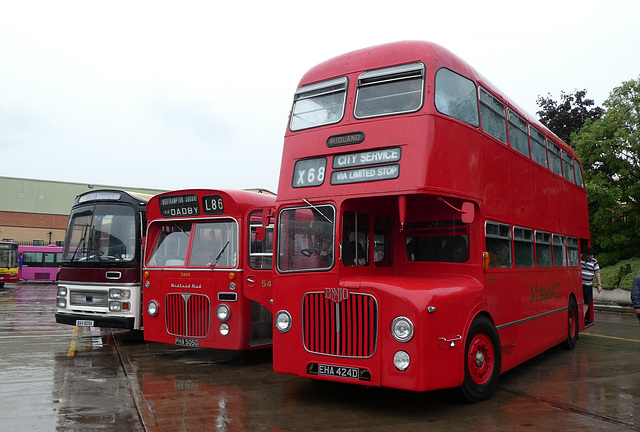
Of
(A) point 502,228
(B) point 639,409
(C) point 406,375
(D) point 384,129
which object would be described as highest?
(D) point 384,129

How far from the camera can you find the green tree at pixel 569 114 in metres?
29.0

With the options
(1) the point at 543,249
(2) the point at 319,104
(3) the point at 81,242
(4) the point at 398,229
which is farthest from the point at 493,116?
(3) the point at 81,242

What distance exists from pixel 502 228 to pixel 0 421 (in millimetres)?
6303

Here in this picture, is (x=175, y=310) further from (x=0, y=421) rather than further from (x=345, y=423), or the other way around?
(x=345, y=423)

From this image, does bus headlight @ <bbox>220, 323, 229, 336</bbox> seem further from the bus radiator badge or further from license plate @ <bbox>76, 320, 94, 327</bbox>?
license plate @ <bbox>76, 320, 94, 327</bbox>

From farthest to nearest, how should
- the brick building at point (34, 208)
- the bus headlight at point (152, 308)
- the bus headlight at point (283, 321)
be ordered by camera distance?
the brick building at point (34, 208) < the bus headlight at point (152, 308) < the bus headlight at point (283, 321)

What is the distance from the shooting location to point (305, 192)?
673cm

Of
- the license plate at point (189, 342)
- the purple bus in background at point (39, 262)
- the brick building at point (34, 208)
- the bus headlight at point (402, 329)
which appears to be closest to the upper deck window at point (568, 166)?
the bus headlight at point (402, 329)

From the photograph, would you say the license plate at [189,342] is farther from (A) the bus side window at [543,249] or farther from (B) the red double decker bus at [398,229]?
(A) the bus side window at [543,249]

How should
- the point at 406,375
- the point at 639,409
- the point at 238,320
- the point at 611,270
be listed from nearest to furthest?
the point at 406,375 < the point at 639,409 < the point at 238,320 < the point at 611,270

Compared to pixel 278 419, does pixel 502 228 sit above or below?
above

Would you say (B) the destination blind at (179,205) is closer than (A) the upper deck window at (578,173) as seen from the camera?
Yes

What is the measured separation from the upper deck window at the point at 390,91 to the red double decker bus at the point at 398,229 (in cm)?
2

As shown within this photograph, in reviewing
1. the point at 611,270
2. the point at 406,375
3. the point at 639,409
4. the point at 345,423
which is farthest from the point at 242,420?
the point at 611,270
